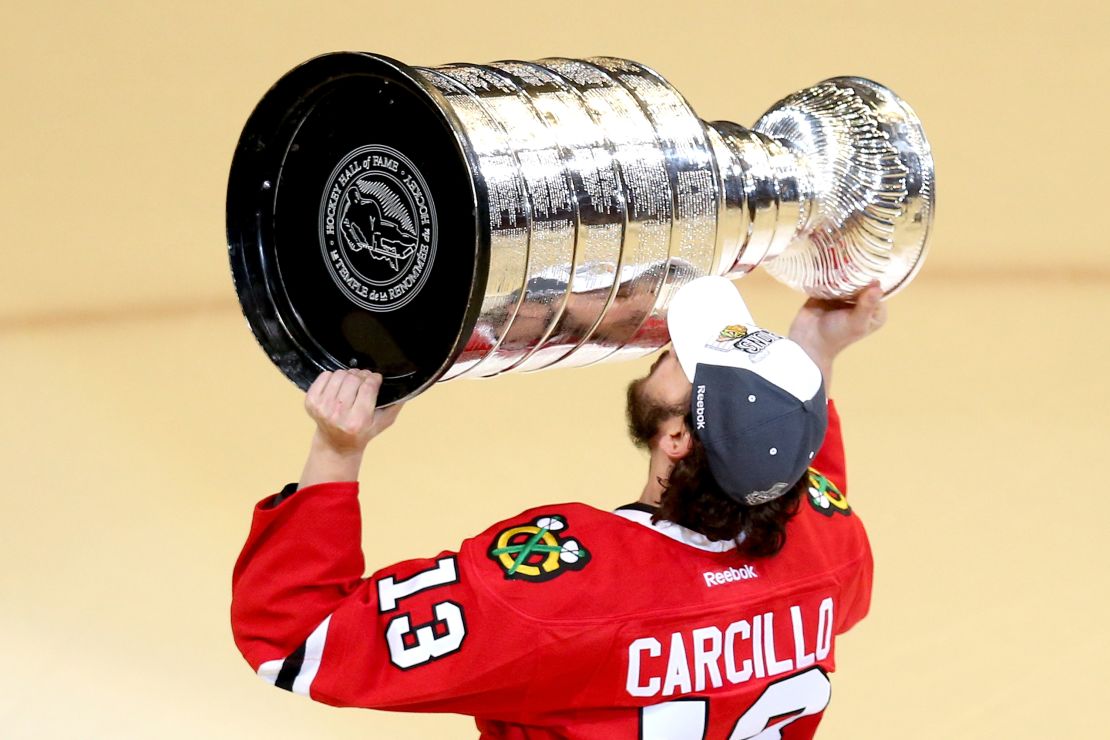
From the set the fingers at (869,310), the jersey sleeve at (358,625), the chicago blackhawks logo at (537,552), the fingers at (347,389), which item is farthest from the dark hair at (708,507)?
the fingers at (869,310)

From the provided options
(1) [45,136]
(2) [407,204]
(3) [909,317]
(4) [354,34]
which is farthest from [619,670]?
(1) [45,136]

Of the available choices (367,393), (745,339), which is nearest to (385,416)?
(367,393)

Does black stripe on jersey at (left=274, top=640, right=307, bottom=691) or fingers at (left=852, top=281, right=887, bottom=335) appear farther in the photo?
fingers at (left=852, top=281, right=887, bottom=335)

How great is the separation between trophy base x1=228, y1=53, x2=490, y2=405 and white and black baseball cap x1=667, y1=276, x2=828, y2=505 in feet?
0.92

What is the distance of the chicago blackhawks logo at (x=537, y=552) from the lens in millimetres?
1685

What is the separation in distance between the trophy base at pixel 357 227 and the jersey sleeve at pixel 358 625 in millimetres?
195

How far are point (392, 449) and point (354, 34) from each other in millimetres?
1777

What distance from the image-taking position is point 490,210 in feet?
5.43

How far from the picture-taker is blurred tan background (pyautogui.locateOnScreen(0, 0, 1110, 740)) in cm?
316

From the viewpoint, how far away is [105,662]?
314 cm

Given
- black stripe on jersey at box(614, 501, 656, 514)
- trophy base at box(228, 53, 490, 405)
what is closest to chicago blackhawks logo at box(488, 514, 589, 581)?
black stripe on jersey at box(614, 501, 656, 514)

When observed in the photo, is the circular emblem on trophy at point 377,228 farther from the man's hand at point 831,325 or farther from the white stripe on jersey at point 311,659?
the man's hand at point 831,325

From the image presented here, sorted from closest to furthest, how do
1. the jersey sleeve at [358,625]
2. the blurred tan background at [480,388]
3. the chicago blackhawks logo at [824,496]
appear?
1. the jersey sleeve at [358,625]
2. the chicago blackhawks logo at [824,496]
3. the blurred tan background at [480,388]

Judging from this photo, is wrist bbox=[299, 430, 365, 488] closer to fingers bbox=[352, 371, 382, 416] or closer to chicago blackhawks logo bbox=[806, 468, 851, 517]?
fingers bbox=[352, 371, 382, 416]
